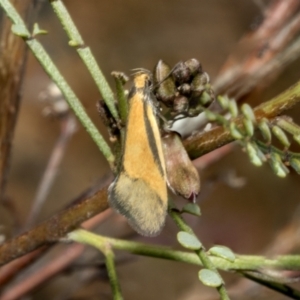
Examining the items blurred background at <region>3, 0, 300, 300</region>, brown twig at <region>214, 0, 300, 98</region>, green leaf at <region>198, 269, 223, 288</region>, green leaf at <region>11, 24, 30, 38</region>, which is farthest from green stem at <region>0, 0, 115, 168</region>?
blurred background at <region>3, 0, 300, 300</region>

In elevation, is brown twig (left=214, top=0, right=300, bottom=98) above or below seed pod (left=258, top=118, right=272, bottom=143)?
above

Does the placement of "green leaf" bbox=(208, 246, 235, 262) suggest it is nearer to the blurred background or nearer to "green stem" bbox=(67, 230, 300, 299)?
"green stem" bbox=(67, 230, 300, 299)

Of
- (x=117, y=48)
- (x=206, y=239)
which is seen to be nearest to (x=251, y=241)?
(x=206, y=239)

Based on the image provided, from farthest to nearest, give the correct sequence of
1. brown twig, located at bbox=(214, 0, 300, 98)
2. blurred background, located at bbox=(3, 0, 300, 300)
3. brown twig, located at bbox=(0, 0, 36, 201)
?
blurred background, located at bbox=(3, 0, 300, 300), brown twig, located at bbox=(214, 0, 300, 98), brown twig, located at bbox=(0, 0, 36, 201)

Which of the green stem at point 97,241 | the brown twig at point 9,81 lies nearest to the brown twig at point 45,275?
the brown twig at point 9,81

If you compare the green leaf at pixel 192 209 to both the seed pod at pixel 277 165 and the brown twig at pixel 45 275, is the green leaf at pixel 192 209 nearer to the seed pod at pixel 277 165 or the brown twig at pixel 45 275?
the seed pod at pixel 277 165

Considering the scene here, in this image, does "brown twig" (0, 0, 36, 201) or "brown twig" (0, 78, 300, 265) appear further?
"brown twig" (0, 0, 36, 201)

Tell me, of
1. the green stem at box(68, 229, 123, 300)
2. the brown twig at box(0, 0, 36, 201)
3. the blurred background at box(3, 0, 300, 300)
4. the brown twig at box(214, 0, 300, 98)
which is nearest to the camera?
the green stem at box(68, 229, 123, 300)

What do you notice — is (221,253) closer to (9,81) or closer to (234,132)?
(234,132)
